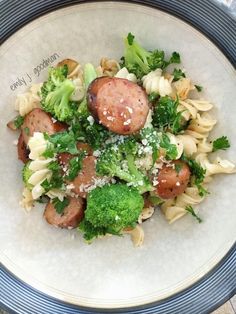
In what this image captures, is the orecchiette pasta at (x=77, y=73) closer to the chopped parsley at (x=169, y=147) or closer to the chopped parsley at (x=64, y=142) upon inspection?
the chopped parsley at (x=64, y=142)

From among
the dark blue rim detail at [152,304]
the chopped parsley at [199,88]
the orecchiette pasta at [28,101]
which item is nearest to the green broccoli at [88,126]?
the orecchiette pasta at [28,101]

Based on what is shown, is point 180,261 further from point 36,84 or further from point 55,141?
point 36,84

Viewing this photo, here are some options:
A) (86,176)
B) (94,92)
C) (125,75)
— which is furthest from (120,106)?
(86,176)

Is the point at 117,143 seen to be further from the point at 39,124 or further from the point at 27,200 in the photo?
the point at 27,200

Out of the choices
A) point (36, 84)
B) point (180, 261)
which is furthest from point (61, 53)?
point (180, 261)

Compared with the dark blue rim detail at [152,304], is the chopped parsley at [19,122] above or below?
above
